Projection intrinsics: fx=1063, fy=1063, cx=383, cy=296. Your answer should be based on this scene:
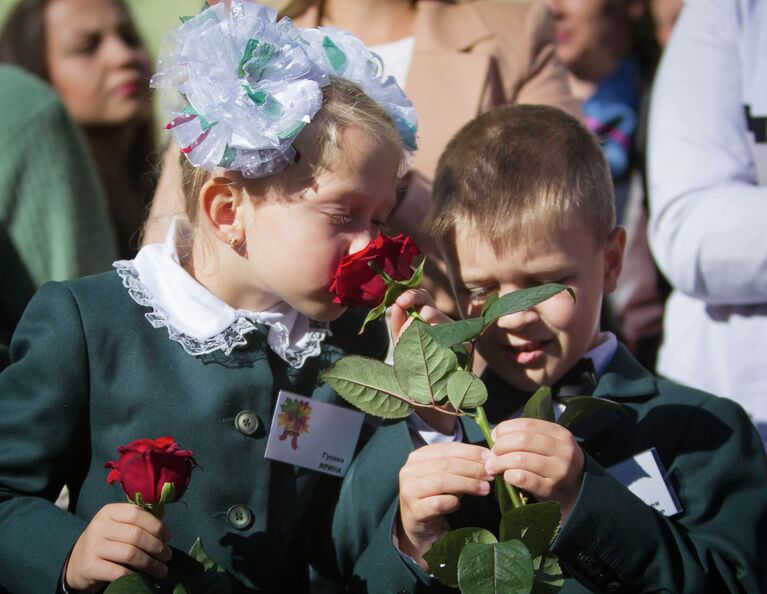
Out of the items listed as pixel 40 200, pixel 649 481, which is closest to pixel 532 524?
pixel 649 481

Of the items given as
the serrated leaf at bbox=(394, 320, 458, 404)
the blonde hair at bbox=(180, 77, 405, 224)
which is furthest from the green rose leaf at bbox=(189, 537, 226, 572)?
the blonde hair at bbox=(180, 77, 405, 224)

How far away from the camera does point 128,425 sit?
204cm

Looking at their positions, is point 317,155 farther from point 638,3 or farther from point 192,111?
point 638,3

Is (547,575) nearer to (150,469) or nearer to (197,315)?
(150,469)

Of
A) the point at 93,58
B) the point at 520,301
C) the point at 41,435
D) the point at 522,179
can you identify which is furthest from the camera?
the point at 93,58

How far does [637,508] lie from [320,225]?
2.57 ft

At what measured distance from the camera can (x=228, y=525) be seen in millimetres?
2066

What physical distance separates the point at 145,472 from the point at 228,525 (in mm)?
426

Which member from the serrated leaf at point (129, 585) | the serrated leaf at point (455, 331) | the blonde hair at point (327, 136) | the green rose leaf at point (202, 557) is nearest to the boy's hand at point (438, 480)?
Answer: the serrated leaf at point (455, 331)

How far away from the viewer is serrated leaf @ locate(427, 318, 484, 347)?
1670 millimetres

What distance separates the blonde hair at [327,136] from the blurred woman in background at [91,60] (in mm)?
2284

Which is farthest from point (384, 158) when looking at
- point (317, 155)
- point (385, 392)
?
point (385, 392)

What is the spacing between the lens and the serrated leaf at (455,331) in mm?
1670

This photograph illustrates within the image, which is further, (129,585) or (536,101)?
(536,101)
